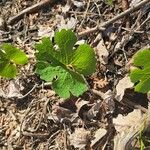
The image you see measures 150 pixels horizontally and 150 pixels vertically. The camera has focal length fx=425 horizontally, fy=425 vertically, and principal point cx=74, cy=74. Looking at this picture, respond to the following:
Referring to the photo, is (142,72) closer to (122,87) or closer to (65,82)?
(122,87)

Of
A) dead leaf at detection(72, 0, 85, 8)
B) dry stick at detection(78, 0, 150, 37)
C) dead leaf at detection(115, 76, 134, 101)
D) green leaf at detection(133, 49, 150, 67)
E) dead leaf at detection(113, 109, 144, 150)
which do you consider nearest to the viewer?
green leaf at detection(133, 49, 150, 67)

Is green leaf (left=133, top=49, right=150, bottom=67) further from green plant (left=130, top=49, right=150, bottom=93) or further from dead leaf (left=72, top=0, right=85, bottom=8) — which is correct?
dead leaf (left=72, top=0, right=85, bottom=8)

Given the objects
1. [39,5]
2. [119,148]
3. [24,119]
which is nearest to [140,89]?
[119,148]

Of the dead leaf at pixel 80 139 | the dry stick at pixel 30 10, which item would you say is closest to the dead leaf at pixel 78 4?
the dry stick at pixel 30 10

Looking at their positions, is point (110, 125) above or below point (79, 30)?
below

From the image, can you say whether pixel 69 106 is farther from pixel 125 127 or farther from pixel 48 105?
pixel 125 127

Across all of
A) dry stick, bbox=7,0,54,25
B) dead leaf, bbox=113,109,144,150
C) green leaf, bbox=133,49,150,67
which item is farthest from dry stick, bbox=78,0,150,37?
dead leaf, bbox=113,109,144,150
